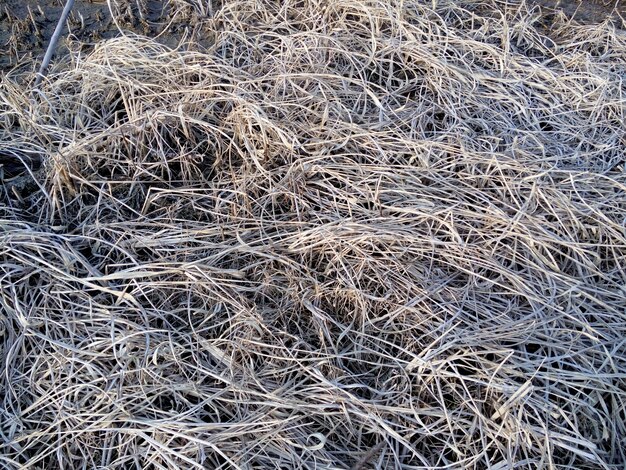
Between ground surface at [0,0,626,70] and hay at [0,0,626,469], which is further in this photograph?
ground surface at [0,0,626,70]

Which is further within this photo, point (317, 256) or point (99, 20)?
point (99, 20)

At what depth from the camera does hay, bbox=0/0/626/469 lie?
164cm

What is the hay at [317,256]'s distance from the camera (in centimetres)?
164

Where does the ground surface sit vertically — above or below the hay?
above

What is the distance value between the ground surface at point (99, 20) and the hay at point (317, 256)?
0.24 meters

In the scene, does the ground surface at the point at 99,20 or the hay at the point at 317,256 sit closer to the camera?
the hay at the point at 317,256

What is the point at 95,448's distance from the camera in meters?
1.62

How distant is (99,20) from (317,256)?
5.58 ft

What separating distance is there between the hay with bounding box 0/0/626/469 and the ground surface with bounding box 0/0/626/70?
0.24 m

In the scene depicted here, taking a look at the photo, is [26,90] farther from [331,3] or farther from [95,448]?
[95,448]

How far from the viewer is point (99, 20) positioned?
2.97 metres

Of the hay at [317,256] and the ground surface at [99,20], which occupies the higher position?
the ground surface at [99,20]

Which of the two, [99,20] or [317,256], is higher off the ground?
[99,20]

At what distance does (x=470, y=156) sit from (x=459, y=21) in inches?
38.7
